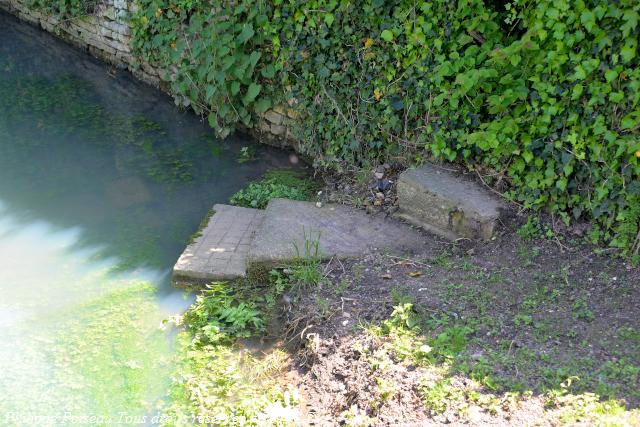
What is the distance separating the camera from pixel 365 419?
309 cm

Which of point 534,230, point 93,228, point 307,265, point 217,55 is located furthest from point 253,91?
point 534,230

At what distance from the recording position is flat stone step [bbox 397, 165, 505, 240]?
4.37 metres

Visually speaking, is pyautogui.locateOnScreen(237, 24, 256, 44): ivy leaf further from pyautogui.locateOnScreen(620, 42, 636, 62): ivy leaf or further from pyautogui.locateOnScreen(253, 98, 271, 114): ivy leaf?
pyautogui.locateOnScreen(620, 42, 636, 62): ivy leaf

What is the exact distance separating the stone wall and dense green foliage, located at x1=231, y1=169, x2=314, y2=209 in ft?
2.53

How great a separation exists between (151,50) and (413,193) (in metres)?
4.31

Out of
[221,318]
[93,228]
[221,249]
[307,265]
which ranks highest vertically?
[307,265]

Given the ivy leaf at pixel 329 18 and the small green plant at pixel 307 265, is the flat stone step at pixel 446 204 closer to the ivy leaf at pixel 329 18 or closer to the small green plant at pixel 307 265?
the small green plant at pixel 307 265

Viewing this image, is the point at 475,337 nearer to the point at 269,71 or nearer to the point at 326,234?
the point at 326,234

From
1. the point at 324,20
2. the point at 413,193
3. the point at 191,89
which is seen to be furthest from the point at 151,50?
the point at 413,193

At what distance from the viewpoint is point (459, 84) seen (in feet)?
14.8

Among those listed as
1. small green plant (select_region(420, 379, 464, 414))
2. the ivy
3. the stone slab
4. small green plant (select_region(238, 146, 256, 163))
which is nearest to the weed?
the stone slab

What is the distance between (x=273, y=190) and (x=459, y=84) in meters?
1.85

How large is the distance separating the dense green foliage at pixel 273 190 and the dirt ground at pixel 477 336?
52.5 inches

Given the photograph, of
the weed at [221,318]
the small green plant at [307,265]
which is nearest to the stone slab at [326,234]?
the small green plant at [307,265]
